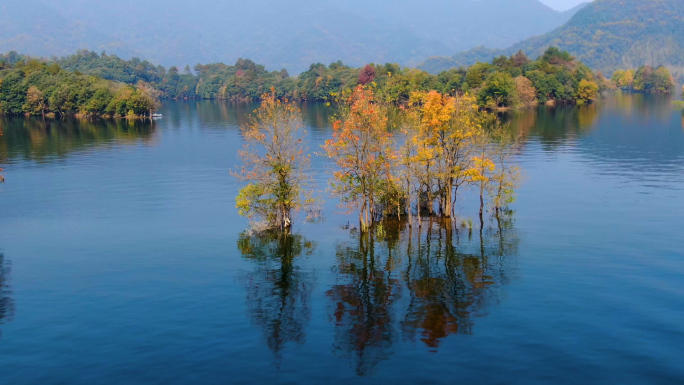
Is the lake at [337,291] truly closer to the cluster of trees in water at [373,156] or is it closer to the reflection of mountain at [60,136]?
the cluster of trees in water at [373,156]

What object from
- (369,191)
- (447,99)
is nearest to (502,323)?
(369,191)

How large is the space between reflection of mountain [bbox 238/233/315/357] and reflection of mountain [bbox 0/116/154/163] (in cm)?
7492

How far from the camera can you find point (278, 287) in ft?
159

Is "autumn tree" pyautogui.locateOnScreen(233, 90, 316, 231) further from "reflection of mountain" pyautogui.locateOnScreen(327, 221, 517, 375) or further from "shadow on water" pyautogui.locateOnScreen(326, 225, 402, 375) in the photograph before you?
"reflection of mountain" pyautogui.locateOnScreen(327, 221, 517, 375)

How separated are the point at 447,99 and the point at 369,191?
43.8 feet

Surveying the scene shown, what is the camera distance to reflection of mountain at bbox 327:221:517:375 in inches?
1549

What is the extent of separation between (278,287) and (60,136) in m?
128

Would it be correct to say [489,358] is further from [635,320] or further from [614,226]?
[614,226]

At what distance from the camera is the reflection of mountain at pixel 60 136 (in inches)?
4914

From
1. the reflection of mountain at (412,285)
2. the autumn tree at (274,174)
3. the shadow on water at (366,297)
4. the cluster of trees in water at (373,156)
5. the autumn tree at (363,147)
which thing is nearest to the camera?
the shadow on water at (366,297)

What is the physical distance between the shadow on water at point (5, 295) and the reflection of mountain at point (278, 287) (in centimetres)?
1721

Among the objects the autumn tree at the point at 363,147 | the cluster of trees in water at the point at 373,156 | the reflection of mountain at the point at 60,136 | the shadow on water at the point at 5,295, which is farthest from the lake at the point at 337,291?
the reflection of mountain at the point at 60,136

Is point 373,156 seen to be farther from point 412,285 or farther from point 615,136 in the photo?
point 615,136

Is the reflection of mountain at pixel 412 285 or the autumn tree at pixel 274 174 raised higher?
the autumn tree at pixel 274 174
